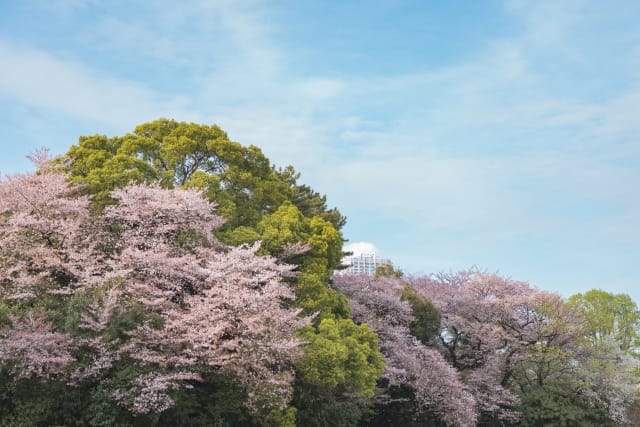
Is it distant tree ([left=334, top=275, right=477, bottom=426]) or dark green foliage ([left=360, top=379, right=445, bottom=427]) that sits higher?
distant tree ([left=334, top=275, right=477, bottom=426])

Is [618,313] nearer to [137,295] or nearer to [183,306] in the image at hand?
[183,306]

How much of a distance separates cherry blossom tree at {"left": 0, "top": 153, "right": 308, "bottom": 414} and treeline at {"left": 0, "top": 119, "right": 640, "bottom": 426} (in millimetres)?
41

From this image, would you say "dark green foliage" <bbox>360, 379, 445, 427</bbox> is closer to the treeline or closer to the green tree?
the treeline

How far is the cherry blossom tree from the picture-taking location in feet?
39.8

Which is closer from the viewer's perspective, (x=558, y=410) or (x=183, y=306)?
(x=183, y=306)

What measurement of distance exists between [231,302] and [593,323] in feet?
69.4

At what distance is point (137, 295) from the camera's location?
1341 centimetres

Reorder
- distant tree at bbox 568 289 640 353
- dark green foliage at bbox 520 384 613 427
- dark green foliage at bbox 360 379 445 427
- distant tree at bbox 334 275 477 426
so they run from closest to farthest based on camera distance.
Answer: distant tree at bbox 334 275 477 426, dark green foliage at bbox 360 379 445 427, dark green foliage at bbox 520 384 613 427, distant tree at bbox 568 289 640 353

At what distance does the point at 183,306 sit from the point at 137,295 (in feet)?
4.49

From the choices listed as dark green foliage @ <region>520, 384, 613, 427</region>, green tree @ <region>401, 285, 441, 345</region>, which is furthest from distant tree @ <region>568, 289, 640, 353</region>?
green tree @ <region>401, 285, 441, 345</region>

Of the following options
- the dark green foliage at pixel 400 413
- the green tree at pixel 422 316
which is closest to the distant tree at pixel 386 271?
the green tree at pixel 422 316

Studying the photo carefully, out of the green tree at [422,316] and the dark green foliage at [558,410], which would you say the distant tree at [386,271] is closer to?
the green tree at [422,316]

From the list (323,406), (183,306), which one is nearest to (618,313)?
(323,406)

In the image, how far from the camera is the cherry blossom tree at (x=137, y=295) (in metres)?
12.1
